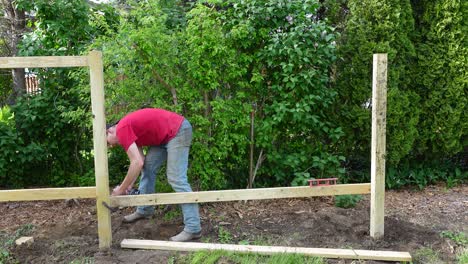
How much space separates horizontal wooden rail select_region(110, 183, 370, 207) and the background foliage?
939mm

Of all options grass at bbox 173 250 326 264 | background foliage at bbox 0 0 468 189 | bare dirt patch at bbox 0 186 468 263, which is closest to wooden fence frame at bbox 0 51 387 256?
bare dirt patch at bbox 0 186 468 263

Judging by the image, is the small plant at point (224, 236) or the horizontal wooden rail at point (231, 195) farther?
the small plant at point (224, 236)

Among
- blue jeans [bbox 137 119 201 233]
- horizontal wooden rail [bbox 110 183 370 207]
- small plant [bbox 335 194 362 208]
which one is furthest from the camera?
small plant [bbox 335 194 362 208]

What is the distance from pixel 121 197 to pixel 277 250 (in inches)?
58.0

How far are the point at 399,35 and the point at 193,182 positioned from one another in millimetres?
3178

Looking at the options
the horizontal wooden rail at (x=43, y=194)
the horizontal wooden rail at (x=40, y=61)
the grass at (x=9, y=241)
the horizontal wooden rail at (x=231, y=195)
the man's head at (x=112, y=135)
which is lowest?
the grass at (x=9, y=241)

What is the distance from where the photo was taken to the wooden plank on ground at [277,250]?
152 inches

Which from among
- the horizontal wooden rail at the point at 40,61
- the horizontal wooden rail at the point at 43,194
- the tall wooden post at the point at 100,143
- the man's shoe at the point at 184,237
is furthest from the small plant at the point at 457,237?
the horizontal wooden rail at the point at 40,61

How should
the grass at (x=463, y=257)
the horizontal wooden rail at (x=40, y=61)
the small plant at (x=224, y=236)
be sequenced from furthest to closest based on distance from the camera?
the small plant at (x=224, y=236) < the grass at (x=463, y=257) < the horizontal wooden rail at (x=40, y=61)

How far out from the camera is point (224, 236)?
4.41m

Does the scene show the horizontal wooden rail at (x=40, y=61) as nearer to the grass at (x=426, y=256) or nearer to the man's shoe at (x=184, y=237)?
the man's shoe at (x=184, y=237)

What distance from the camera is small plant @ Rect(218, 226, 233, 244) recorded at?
4309 mm

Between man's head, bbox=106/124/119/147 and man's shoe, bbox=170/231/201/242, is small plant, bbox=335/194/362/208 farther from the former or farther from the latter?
man's head, bbox=106/124/119/147

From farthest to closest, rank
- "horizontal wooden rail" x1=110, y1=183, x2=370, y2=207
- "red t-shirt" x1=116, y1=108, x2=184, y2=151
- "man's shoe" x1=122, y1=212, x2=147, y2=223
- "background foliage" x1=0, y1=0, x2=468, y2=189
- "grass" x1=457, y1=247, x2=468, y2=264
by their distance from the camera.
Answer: "background foliage" x1=0, y1=0, x2=468, y2=189, "man's shoe" x1=122, y1=212, x2=147, y2=223, "horizontal wooden rail" x1=110, y1=183, x2=370, y2=207, "red t-shirt" x1=116, y1=108, x2=184, y2=151, "grass" x1=457, y1=247, x2=468, y2=264
